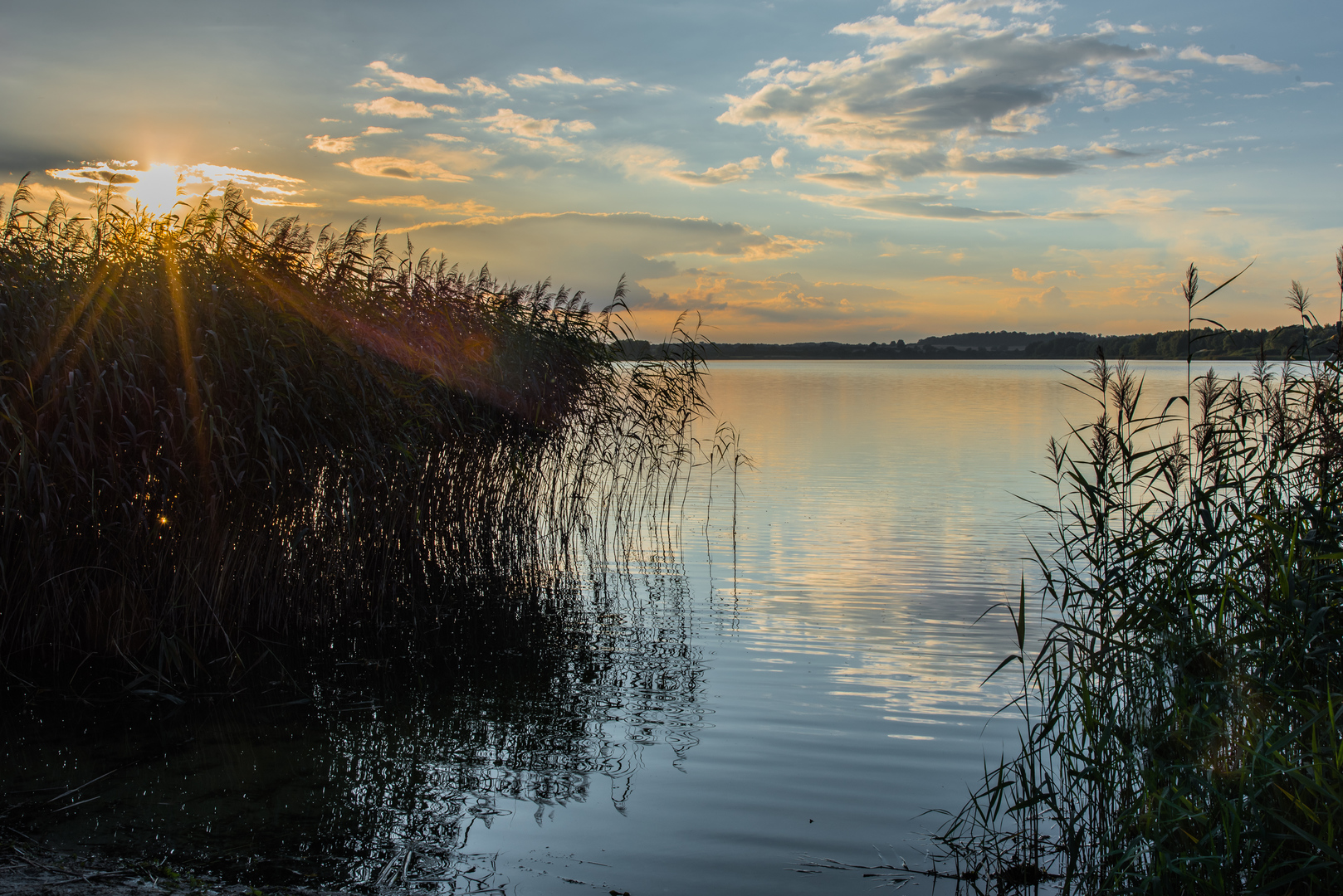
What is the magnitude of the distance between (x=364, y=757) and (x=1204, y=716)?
4843 mm

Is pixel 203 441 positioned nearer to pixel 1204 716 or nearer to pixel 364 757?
pixel 364 757

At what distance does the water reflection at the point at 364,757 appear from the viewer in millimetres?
4590

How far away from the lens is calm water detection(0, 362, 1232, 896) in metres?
4.60

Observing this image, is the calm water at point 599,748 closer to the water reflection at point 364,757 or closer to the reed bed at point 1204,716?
the water reflection at point 364,757

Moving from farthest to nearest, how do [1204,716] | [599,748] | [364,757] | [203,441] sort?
[203,441], [599,748], [364,757], [1204,716]

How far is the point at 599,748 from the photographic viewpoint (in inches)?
240

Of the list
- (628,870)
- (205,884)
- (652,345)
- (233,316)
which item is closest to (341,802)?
(205,884)

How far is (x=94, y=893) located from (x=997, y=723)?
18.0 ft

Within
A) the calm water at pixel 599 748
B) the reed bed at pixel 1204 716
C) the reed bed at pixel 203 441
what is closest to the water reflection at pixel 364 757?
the calm water at pixel 599 748

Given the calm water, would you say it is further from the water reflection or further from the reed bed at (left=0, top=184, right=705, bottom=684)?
the reed bed at (left=0, top=184, right=705, bottom=684)

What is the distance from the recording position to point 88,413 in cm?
641

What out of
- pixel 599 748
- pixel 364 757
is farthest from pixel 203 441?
pixel 599 748

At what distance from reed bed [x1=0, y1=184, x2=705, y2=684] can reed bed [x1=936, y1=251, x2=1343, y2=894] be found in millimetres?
5682

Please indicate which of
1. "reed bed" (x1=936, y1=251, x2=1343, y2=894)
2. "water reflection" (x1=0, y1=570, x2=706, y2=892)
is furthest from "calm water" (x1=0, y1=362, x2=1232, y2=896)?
"reed bed" (x1=936, y1=251, x2=1343, y2=894)
